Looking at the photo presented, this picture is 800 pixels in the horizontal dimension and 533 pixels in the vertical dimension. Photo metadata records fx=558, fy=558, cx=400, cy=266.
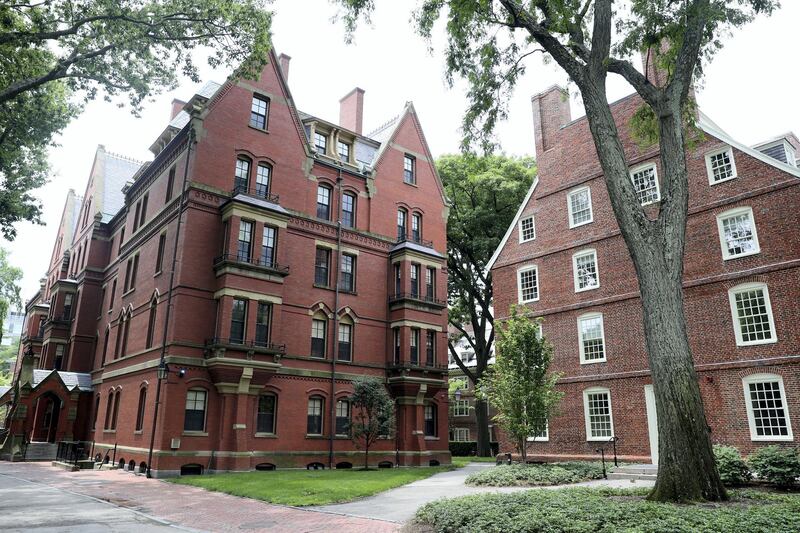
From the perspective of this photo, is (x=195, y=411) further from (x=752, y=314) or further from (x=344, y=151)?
(x=752, y=314)

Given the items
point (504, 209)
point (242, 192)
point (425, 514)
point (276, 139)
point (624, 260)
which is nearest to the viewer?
point (425, 514)

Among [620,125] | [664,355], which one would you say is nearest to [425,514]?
[664,355]

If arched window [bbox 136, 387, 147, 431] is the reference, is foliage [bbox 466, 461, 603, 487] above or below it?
below

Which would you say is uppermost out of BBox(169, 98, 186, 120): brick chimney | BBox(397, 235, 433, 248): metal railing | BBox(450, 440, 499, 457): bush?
BBox(169, 98, 186, 120): brick chimney

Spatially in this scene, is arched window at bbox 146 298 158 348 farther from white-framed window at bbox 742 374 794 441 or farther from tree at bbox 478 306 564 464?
white-framed window at bbox 742 374 794 441

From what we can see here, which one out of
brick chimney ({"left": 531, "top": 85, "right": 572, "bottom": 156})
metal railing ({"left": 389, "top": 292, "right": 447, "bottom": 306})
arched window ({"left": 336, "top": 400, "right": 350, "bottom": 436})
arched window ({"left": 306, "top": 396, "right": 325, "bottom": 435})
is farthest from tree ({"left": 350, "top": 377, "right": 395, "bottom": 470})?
brick chimney ({"left": 531, "top": 85, "right": 572, "bottom": 156})

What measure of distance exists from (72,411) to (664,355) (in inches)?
1220

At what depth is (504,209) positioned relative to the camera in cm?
3619

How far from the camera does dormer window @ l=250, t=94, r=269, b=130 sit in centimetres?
2681

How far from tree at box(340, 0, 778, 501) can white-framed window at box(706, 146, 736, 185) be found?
6621 millimetres

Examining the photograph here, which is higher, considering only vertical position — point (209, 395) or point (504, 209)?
point (504, 209)

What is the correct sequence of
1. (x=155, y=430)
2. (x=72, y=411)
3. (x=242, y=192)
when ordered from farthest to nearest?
(x=72, y=411) < (x=242, y=192) < (x=155, y=430)

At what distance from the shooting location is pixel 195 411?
2231cm

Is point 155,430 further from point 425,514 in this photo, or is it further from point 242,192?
point 425,514
